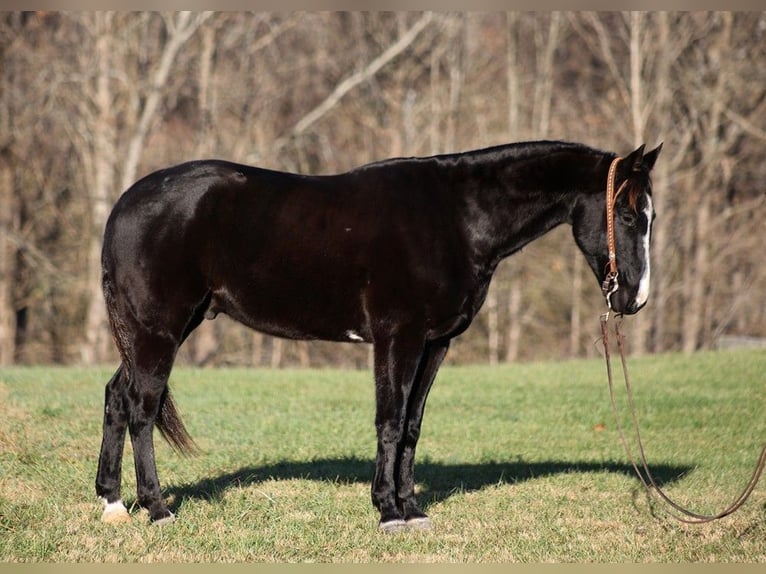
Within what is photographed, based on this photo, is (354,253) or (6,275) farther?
(6,275)

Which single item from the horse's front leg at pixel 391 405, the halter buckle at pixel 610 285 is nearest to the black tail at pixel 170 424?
the horse's front leg at pixel 391 405

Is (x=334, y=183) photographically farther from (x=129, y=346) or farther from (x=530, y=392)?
(x=530, y=392)

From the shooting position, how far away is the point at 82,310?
2416 centimetres

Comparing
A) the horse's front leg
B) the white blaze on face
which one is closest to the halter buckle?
the white blaze on face

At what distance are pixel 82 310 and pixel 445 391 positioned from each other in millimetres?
14395

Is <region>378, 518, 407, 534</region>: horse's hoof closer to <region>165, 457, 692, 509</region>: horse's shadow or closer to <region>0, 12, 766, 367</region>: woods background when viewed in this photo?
<region>165, 457, 692, 509</region>: horse's shadow

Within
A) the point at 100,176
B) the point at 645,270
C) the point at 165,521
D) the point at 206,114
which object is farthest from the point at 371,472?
the point at 206,114

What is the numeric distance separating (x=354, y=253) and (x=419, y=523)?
175 cm

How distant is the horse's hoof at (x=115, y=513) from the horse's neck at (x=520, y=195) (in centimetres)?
277

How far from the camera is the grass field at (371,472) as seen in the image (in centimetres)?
569

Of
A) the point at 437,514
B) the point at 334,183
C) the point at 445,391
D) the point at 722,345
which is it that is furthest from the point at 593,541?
the point at 722,345

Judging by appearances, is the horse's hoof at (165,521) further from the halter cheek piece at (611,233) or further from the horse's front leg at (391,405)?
the halter cheek piece at (611,233)

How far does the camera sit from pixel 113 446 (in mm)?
6207

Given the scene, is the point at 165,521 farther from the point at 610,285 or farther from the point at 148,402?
the point at 610,285
